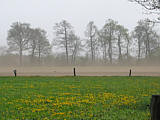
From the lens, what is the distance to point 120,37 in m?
60.4

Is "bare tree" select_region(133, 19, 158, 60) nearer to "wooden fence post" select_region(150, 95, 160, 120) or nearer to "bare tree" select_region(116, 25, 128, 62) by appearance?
"bare tree" select_region(116, 25, 128, 62)

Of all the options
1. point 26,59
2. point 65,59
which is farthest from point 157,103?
point 26,59

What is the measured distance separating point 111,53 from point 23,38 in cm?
2488

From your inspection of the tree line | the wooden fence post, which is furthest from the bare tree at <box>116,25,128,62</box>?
the wooden fence post

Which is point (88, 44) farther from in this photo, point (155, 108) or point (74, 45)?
point (155, 108)

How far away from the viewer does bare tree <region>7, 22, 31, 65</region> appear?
5922 centimetres

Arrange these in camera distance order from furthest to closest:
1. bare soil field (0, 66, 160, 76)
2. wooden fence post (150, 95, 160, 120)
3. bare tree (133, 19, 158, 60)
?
bare tree (133, 19, 158, 60)
bare soil field (0, 66, 160, 76)
wooden fence post (150, 95, 160, 120)

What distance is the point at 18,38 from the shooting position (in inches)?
2335

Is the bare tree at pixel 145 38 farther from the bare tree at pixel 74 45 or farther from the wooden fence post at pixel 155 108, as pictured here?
the wooden fence post at pixel 155 108

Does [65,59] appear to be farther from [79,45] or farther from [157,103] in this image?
[157,103]

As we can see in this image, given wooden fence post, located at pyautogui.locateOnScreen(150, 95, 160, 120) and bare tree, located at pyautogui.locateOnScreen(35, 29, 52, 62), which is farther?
bare tree, located at pyautogui.locateOnScreen(35, 29, 52, 62)

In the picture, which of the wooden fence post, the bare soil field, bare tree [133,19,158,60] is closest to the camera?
the wooden fence post

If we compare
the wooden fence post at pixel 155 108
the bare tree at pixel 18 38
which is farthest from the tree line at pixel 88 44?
the wooden fence post at pixel 155 108

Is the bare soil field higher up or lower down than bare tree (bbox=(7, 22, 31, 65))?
lower down
